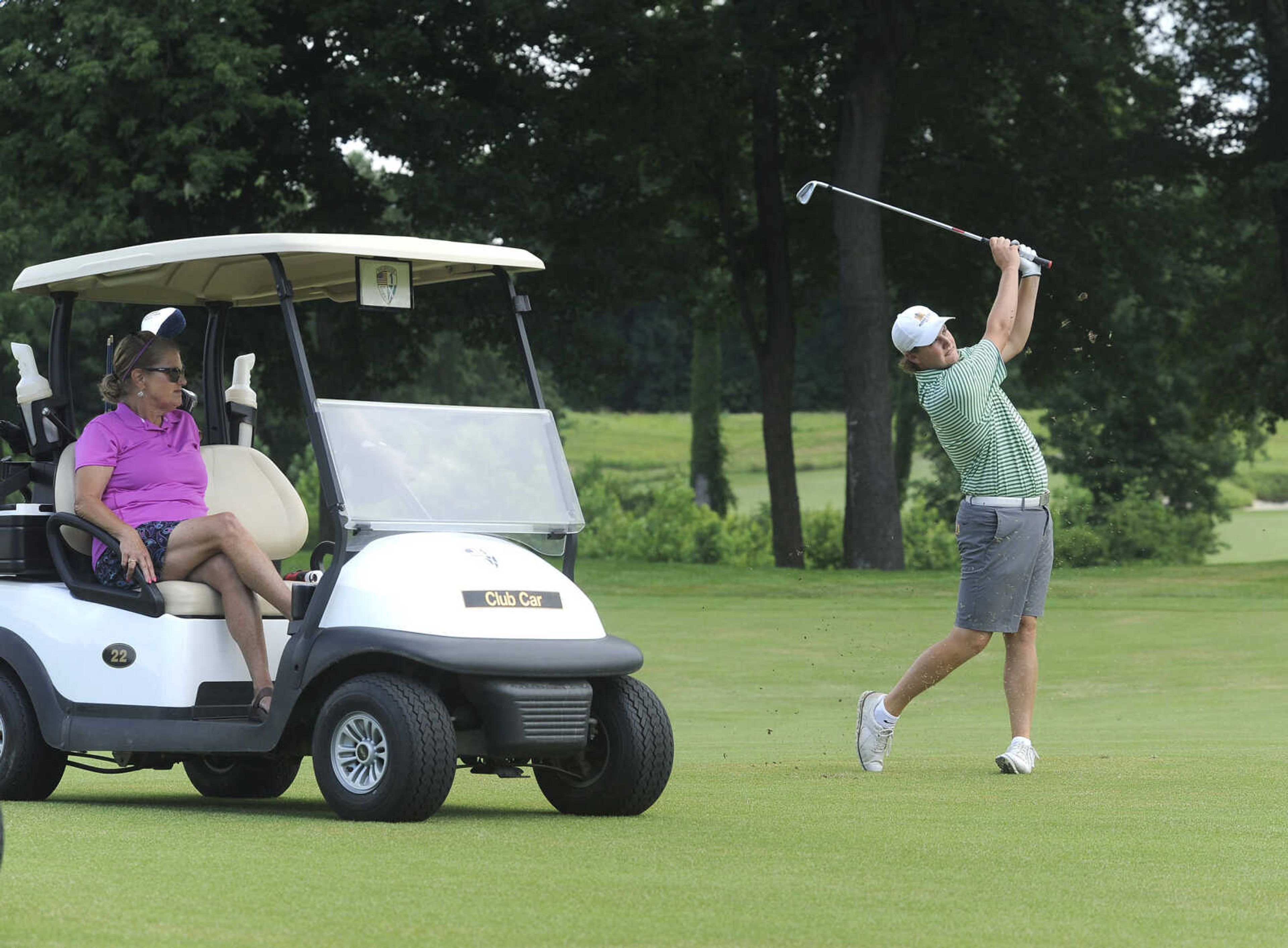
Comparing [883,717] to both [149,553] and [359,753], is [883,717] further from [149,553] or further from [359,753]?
[149,553]

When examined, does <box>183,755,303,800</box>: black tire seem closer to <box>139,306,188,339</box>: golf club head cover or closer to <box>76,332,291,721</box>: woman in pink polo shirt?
<box>76,332,291,721</box>: woman in pink polo shirt

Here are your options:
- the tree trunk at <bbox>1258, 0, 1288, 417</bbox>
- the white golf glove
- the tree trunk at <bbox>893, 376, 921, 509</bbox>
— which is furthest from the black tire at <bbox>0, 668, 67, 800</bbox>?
the tree trunk at <bbox>893, 376, 921, 509</bbox>

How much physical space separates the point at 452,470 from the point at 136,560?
1166 millimetres

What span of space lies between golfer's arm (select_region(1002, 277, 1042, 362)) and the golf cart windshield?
207cm

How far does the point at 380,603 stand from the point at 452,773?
1.96 ft

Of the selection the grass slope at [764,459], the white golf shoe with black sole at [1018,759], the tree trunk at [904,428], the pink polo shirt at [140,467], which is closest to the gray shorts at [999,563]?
the white golf shoe with black sole at [1018,759]

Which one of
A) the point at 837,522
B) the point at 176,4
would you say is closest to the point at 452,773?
the point at 176,4

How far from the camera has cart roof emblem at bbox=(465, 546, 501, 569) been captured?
22.9ft

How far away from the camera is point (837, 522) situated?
39688 millimetres

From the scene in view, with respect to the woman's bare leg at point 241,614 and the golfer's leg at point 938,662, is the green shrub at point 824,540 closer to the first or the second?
the golfer's leg at point 938,662

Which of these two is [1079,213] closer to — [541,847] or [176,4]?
[176,4]

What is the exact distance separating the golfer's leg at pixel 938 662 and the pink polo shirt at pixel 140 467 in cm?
287

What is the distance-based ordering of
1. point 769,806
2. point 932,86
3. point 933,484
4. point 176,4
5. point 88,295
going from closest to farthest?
point 769,806 < point 88,295 < point 176,4 < point 932,86 < point 933,484

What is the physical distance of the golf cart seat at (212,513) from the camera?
7.44m
